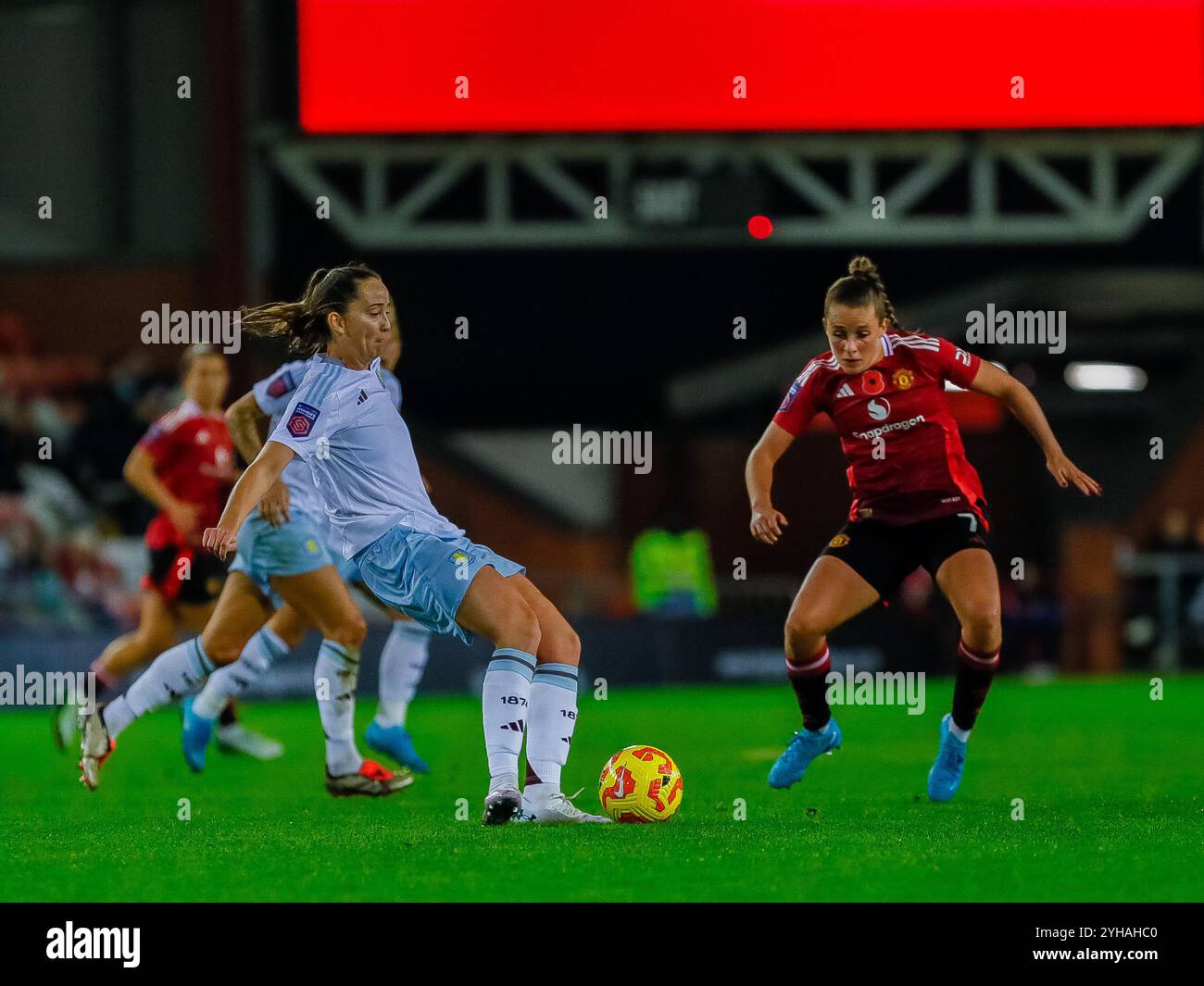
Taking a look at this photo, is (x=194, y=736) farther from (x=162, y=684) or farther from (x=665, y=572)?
(x=665, y=572)

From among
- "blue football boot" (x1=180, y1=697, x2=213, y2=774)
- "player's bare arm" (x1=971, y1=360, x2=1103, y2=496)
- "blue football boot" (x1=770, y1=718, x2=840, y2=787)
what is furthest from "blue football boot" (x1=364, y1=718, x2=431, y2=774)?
"player's bare arm" (x1=971, y1=360, x2=1103, y2=496)

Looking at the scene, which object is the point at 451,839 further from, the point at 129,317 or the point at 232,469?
the point at 129,317

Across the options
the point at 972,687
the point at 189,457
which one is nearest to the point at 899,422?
the point at 972,687

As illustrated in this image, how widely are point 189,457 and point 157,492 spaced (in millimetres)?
363

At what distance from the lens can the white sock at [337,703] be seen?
26.4ft

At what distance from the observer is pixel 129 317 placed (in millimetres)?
24172

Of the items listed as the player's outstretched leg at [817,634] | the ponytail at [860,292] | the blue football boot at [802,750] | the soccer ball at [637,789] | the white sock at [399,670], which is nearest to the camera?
the soccer ball at [637,789]

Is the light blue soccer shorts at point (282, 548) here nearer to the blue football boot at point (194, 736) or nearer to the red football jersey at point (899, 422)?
the blue football boot at point (194, 736)

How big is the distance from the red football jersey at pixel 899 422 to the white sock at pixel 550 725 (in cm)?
144

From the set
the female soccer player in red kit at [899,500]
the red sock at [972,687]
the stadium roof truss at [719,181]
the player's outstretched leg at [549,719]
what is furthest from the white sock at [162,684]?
the stadium roof truss at [719,181]

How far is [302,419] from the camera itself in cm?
629

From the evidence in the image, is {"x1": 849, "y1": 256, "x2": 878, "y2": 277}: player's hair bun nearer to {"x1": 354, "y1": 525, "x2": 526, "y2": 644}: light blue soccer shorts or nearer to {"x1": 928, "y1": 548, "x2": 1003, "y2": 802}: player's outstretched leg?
{"x1": 928, "y1": 548, "x2": 1003, "y2": 802}: player's outstretched leg

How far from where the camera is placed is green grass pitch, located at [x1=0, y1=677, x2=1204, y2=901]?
17.4 feet

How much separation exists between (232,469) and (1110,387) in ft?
55.1
